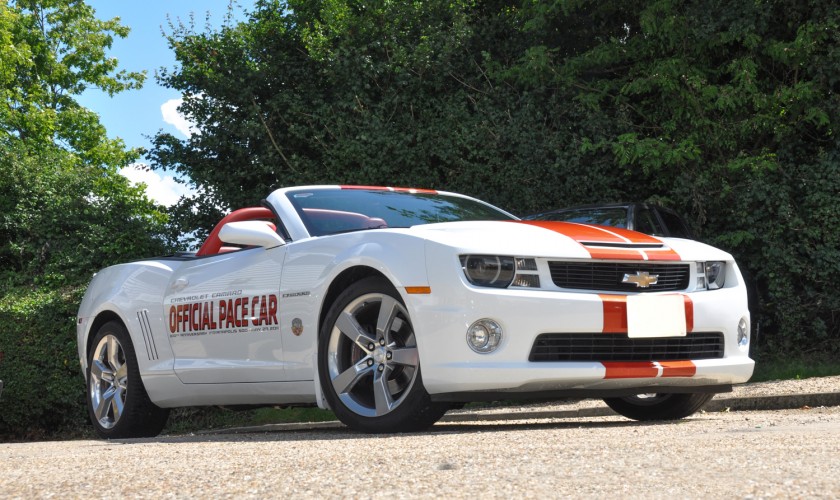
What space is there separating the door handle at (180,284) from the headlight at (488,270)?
247 centimetres

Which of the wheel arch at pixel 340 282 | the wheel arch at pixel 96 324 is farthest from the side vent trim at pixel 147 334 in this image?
the wheel arch at pixel 340 282

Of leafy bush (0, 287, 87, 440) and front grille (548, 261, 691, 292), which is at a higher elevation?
front grille (548, 261, 691, 292)

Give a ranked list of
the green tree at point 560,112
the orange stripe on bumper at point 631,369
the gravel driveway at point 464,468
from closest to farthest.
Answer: the gravel driveway at point 464,468 < the orange stripe on bumper at point 631,369 < the green tree at point 560,112

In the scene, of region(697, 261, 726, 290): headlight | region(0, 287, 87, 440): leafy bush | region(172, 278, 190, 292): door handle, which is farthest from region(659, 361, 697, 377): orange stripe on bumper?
region(0, 287, 87, 440): leafy bush

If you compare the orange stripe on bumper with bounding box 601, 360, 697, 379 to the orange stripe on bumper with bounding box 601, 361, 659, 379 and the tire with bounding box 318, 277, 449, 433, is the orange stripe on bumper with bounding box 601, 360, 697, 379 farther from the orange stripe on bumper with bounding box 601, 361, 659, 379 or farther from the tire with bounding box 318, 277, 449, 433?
the tire with bounding box 318, 277, 449, 433

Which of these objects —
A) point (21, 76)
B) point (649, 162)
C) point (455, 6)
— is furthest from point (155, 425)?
point (21, 76)

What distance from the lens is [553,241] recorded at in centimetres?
585

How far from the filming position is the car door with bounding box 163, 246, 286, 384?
260 inches

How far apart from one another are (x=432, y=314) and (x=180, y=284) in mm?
2445

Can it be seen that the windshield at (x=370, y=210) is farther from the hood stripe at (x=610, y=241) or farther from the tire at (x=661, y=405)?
the tire at (x=661, y=405)

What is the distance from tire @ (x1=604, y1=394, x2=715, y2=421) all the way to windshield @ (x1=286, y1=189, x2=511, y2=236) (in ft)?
5.03

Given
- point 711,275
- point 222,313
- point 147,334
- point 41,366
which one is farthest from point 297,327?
point 41,366

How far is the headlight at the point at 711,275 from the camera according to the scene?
6.42 meters

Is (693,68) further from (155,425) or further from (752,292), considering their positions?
(155,425)
